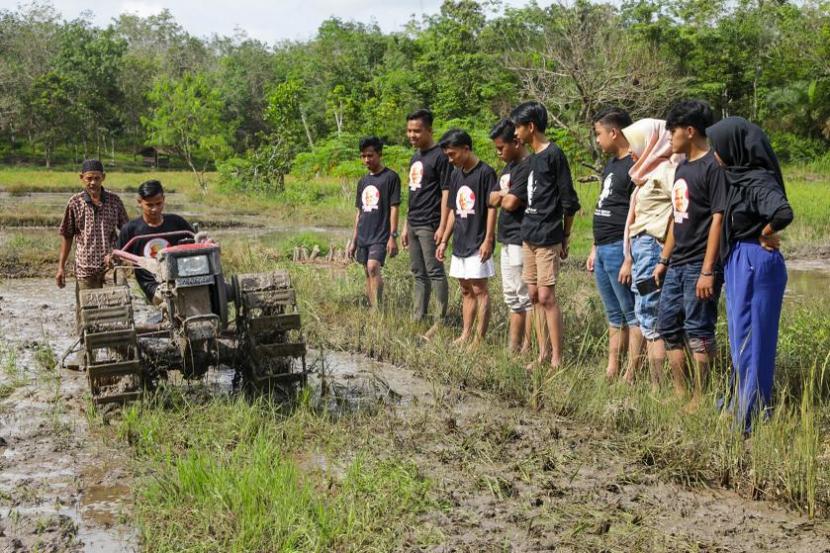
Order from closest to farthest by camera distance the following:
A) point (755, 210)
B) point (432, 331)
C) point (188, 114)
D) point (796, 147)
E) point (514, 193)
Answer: point (755, 210), point (514, 193), point (432, 331), point (188, 114), point (796, 147)

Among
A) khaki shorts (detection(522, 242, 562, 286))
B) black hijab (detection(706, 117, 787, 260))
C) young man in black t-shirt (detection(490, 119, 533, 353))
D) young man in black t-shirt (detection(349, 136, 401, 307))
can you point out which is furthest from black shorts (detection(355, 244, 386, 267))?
black hijab (detection(706, 117, 787, 260))

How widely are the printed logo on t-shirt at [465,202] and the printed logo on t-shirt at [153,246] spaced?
2.45 meters

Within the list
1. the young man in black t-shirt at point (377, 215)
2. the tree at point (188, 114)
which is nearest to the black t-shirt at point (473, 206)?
the young man in black t-shirt at point (377, 215)

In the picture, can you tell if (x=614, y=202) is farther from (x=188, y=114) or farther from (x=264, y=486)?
(x=188, y=114)

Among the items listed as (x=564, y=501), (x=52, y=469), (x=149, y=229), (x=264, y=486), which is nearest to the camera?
(x=264, y=486)

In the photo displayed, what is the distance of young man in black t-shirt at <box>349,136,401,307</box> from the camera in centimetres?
840

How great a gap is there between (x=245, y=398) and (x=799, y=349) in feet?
13.0

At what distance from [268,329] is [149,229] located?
139cm

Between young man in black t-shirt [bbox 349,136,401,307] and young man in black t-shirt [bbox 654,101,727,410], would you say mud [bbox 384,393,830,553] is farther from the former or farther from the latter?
young man in black t-shirt [bbox 349,136,401,307]

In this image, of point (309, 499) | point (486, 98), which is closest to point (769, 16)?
point (486, 98)

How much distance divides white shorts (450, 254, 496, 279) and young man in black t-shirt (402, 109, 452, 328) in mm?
570

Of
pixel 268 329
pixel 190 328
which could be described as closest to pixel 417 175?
pixel 268 329

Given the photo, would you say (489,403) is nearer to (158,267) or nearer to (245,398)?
(245,398)

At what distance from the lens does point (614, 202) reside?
20.3 feet
